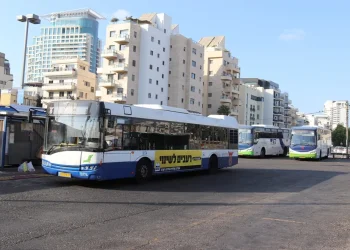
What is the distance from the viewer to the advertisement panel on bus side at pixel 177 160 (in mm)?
14578

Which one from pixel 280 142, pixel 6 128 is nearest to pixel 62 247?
pixel 6 128

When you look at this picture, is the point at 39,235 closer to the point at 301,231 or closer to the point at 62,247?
the point at 62,247

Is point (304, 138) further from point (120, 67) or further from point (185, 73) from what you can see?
point (185, 73)

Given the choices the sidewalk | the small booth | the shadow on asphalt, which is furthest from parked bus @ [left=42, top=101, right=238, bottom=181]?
the small booth

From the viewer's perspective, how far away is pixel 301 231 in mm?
7375

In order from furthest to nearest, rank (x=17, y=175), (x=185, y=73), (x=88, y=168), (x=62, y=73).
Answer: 1. (x=62, y=73)
2. (x=185, y=73)
3. (x=17, y=175)
4. (x=88, y=168)

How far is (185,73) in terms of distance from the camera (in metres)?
77.4

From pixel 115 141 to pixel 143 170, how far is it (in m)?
1.94

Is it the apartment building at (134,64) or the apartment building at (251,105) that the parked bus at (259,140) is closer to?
the apartment building at (134,64)

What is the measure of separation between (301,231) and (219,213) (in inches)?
81.3

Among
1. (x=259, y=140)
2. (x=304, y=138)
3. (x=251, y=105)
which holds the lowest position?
(x=259, y=140)

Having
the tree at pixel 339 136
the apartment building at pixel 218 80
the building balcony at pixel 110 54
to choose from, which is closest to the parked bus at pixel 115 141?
the building balcony at pixel 110 54

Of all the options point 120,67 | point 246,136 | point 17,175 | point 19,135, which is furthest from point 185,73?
point 17,175

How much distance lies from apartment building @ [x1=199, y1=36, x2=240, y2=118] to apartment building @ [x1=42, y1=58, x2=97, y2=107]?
27428 millimetres
